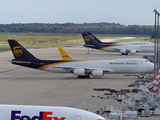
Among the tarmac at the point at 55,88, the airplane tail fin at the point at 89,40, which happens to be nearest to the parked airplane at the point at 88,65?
the tarmac at the point at 55,88

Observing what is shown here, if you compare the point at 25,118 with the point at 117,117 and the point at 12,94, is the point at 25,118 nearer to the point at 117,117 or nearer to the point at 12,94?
the point at 117,117

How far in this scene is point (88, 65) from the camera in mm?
58906

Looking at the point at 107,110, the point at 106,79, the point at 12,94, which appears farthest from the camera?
the point at 106,79

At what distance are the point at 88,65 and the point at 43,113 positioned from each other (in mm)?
36548

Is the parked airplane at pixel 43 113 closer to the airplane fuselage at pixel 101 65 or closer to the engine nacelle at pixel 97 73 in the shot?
the engine nacelle at pixel 97 73

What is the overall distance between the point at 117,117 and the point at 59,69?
34.0 metres

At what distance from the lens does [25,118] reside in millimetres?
22594

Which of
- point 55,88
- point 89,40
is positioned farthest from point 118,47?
point 55,88

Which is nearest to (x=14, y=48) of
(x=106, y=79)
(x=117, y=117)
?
(x=106, y=79)

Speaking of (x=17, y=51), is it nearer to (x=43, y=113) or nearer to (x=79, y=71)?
(x=79, y=71)

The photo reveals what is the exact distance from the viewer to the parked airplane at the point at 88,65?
58.2 meters

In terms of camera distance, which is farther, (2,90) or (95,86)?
(95,86)

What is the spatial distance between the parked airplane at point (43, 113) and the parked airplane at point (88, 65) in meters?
35.5

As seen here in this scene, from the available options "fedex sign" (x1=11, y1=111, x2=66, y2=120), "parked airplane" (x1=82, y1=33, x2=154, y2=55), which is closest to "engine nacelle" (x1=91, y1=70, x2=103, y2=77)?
"fedex sign" (x1=11, y1=111, x2=66, y2=120)
